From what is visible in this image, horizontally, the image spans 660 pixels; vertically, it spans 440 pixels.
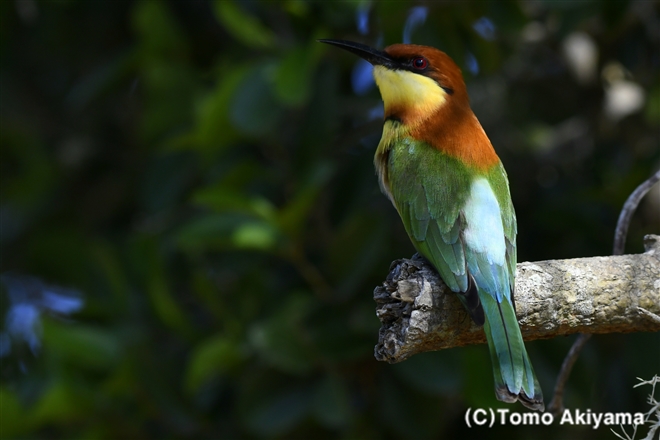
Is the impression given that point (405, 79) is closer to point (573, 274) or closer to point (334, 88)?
point (334, 88)

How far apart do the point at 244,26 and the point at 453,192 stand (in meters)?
1.21

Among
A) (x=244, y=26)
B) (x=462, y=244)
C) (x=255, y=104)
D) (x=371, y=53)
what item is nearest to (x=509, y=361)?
(x=462, y=244)

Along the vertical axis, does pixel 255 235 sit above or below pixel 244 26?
below

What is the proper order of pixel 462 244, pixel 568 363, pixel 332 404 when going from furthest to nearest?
1. pixel 332 404
2. pixel 462 244
3. pixel 568 363

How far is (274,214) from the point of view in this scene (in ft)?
9.62

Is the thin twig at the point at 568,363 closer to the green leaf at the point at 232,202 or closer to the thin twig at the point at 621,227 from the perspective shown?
the thin twig at the point at 621,227

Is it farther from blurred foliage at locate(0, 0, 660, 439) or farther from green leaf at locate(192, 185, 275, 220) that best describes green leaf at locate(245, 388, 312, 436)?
green leaf at locate(192, 185, 275, 220)

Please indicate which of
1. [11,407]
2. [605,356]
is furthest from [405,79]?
[11,407]

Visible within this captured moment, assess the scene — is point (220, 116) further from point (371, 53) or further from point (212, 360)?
point (212, 360)

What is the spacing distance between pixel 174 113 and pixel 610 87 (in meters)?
1.96

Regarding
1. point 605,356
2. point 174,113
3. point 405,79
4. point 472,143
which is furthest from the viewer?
point 174,113

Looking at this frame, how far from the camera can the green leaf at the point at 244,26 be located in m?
3.11

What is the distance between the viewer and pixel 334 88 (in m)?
3.21

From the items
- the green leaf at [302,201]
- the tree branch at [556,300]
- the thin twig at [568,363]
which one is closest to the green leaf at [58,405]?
the green leaf at [302,201]
